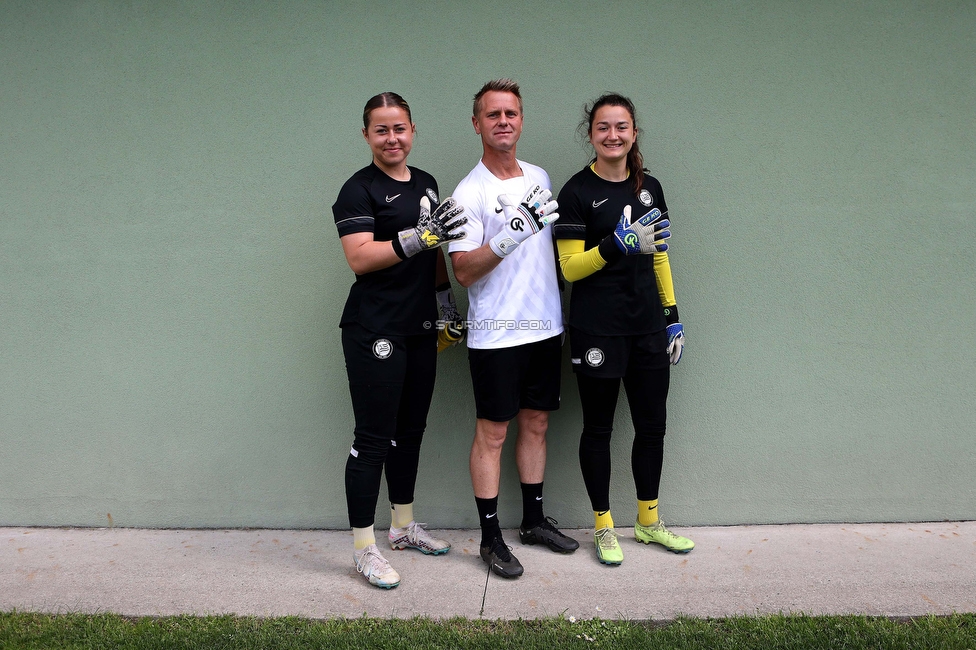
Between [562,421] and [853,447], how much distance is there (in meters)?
1.31

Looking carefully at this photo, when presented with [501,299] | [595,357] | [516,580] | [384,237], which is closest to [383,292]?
[384,237]

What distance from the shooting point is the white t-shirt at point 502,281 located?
2.67 m

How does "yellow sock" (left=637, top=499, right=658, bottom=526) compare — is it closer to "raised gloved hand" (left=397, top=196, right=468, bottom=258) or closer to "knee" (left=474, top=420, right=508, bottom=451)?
"knee" (left=474, top=420, right=508, bottom=451)

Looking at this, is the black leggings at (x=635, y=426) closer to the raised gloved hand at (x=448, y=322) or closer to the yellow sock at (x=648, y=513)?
the yellow sock at (x=648, y=513)

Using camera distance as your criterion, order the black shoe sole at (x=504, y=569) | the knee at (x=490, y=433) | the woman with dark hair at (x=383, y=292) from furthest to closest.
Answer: the knee at (x=490, y=433), the black shoe sole at (x=504, y=569), the woman with dark hair at (x=383, y=292)

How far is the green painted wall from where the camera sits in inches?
119

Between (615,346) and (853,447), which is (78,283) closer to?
(615,346)

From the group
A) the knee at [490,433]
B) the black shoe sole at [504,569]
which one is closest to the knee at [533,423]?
the knee at [490,433]

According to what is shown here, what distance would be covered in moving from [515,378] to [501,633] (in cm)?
91

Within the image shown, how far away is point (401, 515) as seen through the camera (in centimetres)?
301

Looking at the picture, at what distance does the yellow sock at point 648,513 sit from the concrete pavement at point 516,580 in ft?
0.35

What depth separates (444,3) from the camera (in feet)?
9.95

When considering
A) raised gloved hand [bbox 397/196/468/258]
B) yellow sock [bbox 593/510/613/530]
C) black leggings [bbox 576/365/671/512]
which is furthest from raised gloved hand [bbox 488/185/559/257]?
yellow sock [bbox 593/510/613/530]

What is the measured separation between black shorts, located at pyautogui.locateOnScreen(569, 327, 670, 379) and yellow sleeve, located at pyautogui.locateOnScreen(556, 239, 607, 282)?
0.24 meters
